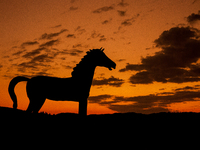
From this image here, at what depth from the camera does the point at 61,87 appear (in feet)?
29.4

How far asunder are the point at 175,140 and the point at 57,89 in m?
5.03

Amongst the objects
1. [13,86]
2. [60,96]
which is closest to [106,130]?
[60,96]

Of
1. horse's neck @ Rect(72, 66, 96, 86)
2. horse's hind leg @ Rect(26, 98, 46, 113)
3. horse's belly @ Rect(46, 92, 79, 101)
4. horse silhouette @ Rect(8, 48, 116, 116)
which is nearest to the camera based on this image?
horse's hind leg @ Rect(26, 98, 46, 113)

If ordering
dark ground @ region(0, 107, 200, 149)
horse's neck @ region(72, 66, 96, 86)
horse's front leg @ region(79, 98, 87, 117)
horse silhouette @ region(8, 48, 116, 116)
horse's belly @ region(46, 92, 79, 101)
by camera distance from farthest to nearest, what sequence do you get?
horse's neck @ region(72, 66, 96, 86) → horse's belly @ region(46, 92, 79, 101) → horse silhouette @ region(8, 48, 116, 116) → horse's front leg @ region(79, 98, 87, 117) → dark ground @ region(0, 107, 200, 149)

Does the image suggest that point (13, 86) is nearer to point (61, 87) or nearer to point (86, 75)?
point (61, 87)

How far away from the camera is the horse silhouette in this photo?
8.74 metres

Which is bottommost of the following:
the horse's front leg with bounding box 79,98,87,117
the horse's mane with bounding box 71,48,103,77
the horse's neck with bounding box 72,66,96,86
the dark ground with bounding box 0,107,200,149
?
the dark ground with bounding box 0,107,200,149

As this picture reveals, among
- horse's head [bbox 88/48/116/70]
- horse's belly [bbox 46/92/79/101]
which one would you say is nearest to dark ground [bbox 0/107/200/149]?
horse's belly [bbox 46/92/79/101]

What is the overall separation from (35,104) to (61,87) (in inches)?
47.8

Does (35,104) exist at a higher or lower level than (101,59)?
lower

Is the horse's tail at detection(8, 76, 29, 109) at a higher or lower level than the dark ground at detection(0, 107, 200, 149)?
higher

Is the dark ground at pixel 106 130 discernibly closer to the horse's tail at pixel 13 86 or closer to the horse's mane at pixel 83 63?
the horse's tail at pixel 13 86

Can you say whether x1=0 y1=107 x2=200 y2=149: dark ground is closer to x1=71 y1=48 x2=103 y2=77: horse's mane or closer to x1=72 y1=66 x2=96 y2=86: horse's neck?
x1=72 y1=66 x2=96 y2=86: horse's neck

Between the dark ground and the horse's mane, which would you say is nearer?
the dark ground
